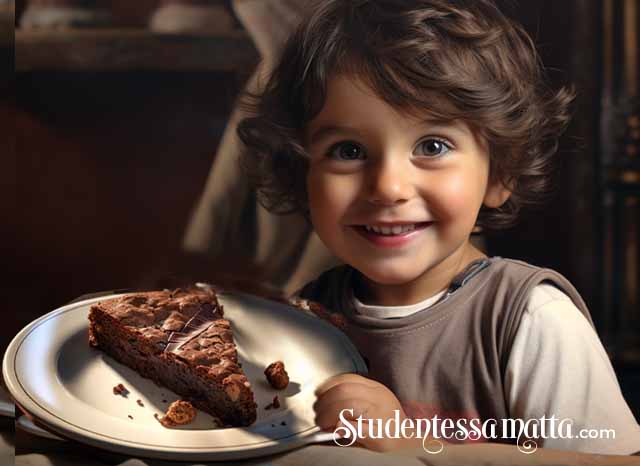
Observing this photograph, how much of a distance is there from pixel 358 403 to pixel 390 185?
27cm

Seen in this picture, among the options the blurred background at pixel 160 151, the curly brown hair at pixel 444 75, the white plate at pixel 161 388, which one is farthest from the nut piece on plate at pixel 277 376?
the curly brown hair at pixel 444 75

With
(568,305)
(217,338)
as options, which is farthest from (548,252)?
(217,338)

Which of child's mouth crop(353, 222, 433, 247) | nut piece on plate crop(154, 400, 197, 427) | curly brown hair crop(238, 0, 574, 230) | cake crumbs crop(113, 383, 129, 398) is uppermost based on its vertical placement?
curly brown hair crop(238, 0, 574, 230)

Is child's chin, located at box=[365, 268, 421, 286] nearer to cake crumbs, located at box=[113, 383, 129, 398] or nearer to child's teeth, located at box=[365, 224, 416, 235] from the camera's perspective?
child's teeth, located at box=[365, 224, 416, 235]

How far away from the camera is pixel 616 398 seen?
100 cm

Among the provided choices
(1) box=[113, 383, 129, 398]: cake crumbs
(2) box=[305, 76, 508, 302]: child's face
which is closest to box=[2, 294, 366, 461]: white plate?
(1) box=[113, 383, 129, 398]: cake crumbs

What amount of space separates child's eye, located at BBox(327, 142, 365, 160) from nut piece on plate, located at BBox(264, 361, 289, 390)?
0.27m

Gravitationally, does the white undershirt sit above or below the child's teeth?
below

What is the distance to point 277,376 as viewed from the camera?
1.02 m

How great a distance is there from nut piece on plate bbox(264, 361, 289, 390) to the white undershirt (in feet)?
0.88

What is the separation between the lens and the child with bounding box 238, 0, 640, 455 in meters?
0.95

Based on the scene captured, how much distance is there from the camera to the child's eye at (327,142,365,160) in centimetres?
97

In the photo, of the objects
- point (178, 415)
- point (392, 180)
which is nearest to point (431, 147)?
point (392, 180)

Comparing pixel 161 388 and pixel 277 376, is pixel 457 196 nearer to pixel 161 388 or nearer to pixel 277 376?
pixel 277 376
